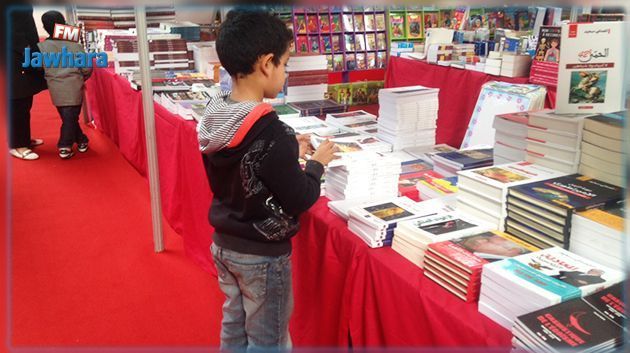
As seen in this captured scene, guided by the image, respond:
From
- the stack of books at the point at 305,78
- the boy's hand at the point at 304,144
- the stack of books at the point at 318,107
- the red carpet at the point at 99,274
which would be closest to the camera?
the boy's hand at the point at 304,144

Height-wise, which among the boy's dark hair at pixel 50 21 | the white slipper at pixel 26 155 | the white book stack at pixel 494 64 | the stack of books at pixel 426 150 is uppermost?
the boy's dark hair at pixel 50 21

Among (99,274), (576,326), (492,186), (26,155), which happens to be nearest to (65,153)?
(26,155)

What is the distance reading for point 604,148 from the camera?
1332 mm

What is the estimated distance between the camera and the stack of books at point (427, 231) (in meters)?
1.33

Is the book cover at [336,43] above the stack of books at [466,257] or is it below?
above

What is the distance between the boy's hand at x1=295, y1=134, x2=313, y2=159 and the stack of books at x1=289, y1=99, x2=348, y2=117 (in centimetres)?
91

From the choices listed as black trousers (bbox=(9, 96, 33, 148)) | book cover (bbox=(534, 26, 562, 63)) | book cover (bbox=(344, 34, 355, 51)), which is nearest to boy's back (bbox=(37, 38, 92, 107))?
black trousers (bbox=(9, 96, 33, 148))

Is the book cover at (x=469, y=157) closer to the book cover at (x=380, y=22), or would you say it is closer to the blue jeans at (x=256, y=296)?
the blue jeans at (x=256, y=296)

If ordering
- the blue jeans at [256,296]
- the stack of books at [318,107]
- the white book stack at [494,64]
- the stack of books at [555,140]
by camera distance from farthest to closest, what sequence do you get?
the white book stack at [494,64], the stack of books at [318,107], the blue jeans at [256,296], the stack of books at [555,140]

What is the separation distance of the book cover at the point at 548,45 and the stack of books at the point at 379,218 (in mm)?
2585

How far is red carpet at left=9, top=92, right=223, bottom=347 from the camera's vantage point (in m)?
2.29

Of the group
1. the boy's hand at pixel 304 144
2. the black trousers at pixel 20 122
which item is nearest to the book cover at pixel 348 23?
the black trousers at pixel 20 122

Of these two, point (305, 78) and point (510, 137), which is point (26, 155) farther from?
point (510, 137)

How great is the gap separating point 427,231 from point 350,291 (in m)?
0.34
